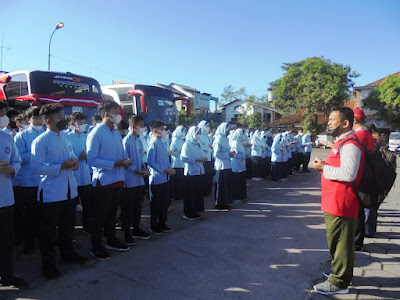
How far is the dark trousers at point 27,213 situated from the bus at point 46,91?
4.29 metres

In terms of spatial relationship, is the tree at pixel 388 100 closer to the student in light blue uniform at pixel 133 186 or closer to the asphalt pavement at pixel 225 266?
the asphalt pavement at pixel 225 266

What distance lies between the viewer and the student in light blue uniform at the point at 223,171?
6.86m

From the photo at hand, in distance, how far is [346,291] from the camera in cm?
321

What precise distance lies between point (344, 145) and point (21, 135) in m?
4.13

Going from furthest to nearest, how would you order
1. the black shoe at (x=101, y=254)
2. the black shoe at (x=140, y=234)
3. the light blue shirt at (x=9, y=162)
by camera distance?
the black shoe at (x=140, y=234), the black shoe at (x=101, y=254), the light blue shirt at (x=9, y=162)

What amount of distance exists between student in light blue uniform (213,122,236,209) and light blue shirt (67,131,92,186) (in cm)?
292

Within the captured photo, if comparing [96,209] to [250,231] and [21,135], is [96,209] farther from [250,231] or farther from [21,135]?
[250,231]

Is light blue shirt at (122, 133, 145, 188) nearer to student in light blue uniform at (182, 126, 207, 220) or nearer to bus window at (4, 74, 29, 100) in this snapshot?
student in light blue uniform at (182, 126, 207, 220)

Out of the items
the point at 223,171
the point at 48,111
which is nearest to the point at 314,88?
the point at 223,171

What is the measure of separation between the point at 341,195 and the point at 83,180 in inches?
150

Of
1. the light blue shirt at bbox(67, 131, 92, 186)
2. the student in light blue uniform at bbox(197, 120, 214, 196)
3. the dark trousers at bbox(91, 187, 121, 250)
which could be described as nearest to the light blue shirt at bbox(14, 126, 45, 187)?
the light blue shirt at bbox(67, 131, 92, 186)

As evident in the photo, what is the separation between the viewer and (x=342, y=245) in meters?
3.07

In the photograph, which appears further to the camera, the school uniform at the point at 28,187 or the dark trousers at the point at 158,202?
the dark trousers at the point at 158,202

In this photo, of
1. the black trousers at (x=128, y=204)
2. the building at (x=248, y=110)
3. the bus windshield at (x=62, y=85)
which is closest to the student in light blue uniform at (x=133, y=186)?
the black trousers at (x=128, y=204)
